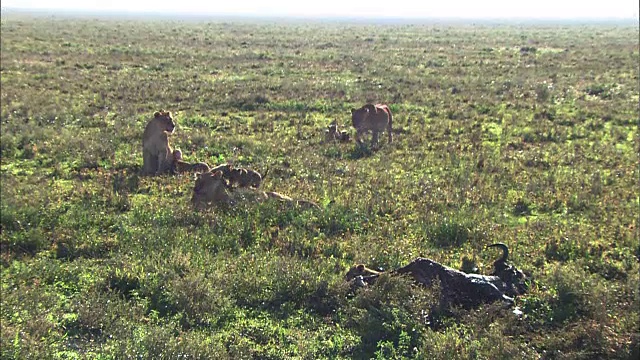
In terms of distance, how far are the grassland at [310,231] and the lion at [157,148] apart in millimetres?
456

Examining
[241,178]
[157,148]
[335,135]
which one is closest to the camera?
[241,178]

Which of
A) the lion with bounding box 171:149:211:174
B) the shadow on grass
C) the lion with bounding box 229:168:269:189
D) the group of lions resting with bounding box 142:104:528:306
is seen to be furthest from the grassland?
the lion with bounding box 229:168:269:189

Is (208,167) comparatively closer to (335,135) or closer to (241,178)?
(241,178)

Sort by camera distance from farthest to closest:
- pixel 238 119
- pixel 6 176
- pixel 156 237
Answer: pixel 238 119, pixel 6 176, pixel 156 237

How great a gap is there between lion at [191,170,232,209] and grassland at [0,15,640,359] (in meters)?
0.42

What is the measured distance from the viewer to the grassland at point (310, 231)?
5.66m

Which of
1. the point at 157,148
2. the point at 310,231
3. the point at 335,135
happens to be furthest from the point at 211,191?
the point at 335,135

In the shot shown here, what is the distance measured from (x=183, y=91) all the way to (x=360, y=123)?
1102 centimetres

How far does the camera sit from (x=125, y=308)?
6.07 m

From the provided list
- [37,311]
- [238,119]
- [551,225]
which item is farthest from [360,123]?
[37,311]

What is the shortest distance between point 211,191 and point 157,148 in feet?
9.18

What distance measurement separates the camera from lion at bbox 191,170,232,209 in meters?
9.41

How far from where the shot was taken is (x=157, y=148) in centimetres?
1150

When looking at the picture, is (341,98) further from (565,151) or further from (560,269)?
(560,269)
